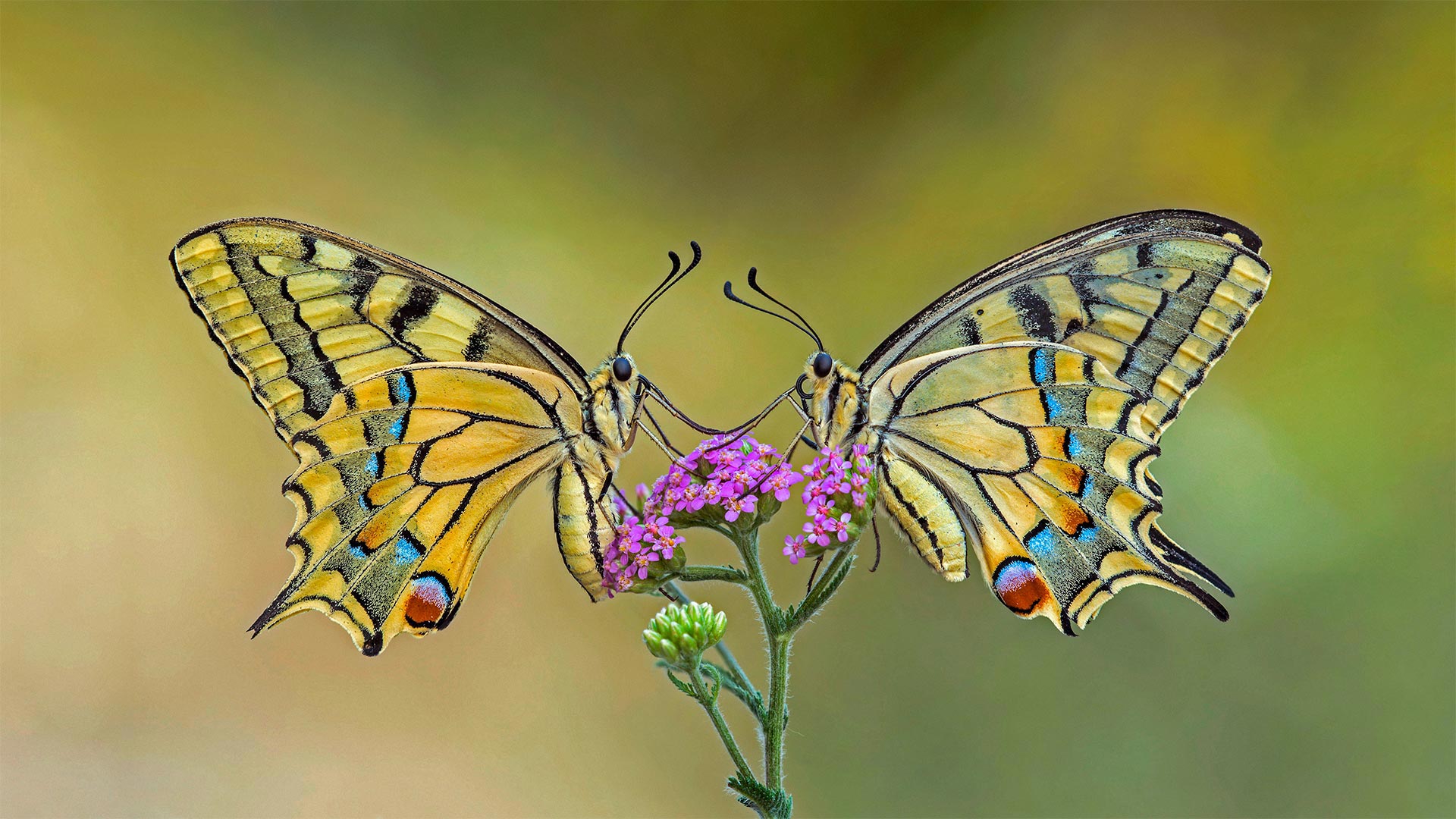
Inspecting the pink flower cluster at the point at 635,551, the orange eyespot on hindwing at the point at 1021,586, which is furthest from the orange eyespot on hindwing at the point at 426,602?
the orange eyespot on hindwing at the point at 1021,586

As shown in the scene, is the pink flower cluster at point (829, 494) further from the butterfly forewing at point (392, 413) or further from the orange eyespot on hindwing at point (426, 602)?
the orange eyespot on hindwing at point (426, 602)

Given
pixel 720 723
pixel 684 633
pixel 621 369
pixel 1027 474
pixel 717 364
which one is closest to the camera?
pixel 720 723

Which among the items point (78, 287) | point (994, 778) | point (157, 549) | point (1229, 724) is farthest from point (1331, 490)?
point (78, 287)

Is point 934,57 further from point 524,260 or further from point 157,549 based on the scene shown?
point 157,549

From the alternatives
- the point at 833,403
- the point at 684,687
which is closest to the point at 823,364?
the point at 833,403

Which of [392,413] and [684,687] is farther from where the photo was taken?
[392,413]

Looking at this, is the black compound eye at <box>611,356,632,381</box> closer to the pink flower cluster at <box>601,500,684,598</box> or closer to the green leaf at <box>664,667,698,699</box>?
the pink flower cluster at <box>601,500,684,598</box>

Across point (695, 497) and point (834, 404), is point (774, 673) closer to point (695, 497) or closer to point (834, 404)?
point (695, 497)

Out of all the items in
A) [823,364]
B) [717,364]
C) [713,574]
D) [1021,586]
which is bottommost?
[713,574]
